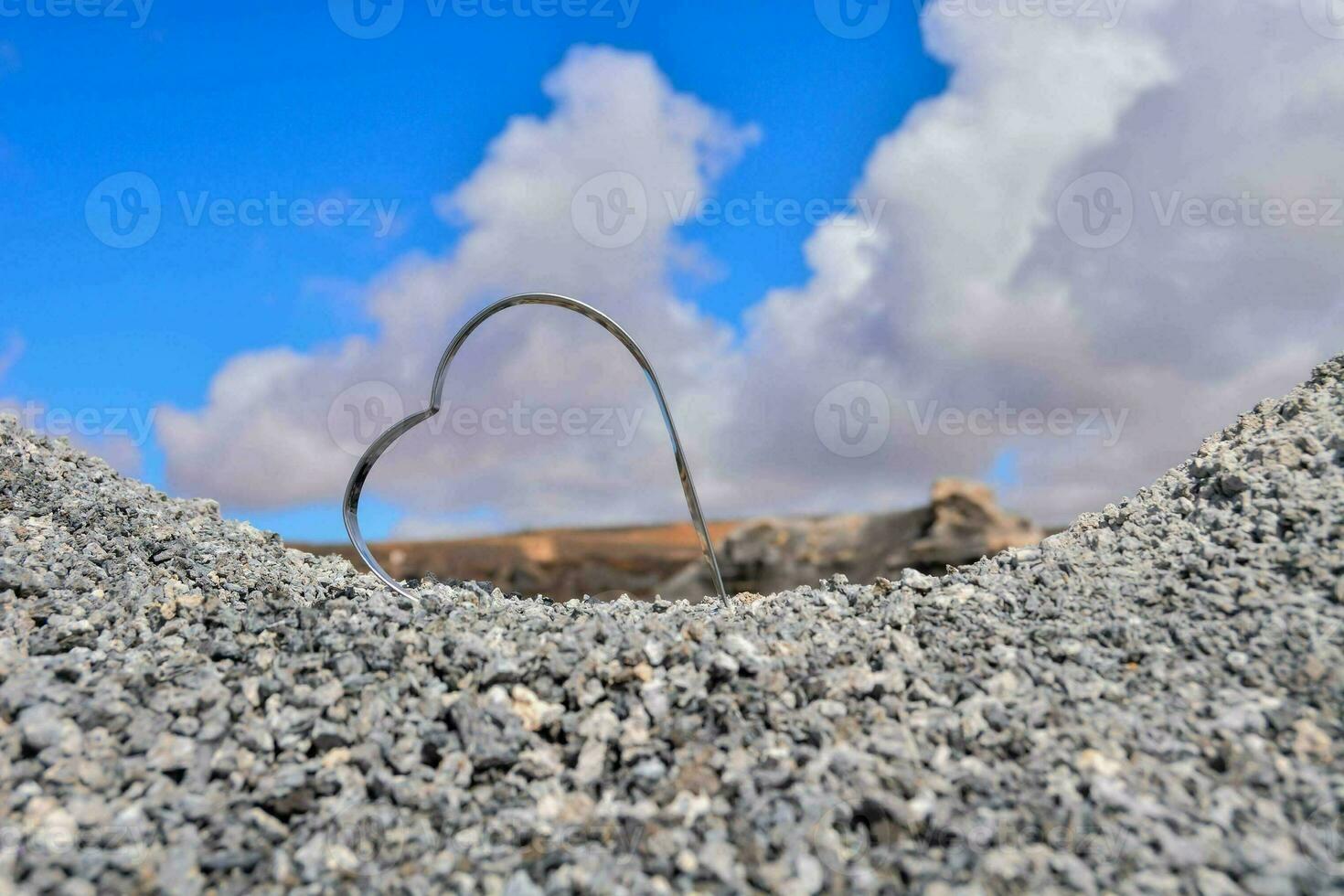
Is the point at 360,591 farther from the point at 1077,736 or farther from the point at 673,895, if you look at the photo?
the point at 1077,736

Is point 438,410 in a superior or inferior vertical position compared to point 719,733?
superior

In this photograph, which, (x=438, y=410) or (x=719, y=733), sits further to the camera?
(x=438, y=410)

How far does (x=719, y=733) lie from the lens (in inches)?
129

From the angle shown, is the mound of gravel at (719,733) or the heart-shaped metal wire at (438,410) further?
the heart-shaped metal wire at (438,410)

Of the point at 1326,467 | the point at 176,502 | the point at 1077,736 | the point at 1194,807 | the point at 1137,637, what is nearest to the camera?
the point at 1194,807

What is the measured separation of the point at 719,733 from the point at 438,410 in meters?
2.64

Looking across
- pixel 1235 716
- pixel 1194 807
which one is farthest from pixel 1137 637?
pixel 1194 807

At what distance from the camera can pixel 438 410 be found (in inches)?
205

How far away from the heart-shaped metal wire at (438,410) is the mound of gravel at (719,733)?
1.96 feet

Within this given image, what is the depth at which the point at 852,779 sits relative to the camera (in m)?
2.98

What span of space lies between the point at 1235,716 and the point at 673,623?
6.67ft

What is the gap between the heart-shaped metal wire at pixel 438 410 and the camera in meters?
Answer: 5.19

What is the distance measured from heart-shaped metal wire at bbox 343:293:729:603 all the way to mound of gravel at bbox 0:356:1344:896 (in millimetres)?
598

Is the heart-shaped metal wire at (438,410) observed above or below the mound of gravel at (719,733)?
above
